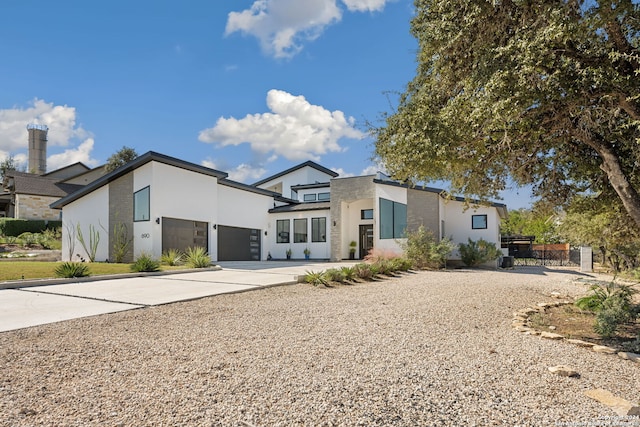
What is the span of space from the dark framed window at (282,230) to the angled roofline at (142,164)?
610cm

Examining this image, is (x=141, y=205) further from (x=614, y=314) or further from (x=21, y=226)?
(x=614, y=314)

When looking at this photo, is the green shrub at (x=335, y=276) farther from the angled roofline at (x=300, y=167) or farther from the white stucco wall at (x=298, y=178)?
the angled roofline at (x=300, y=167)

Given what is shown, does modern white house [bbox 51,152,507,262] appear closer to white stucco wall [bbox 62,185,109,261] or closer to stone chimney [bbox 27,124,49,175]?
white stucco wall [bbox 62,185,109,261]

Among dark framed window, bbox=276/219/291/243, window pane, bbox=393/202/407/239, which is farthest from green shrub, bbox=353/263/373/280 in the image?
dark framed window, bbox=276/219/291/243

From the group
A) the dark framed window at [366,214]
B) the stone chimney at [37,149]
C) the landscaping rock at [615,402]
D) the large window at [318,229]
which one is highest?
the stone chimney at [37,149]

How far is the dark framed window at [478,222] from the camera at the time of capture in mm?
20344

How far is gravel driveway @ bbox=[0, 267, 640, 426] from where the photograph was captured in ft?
9.21

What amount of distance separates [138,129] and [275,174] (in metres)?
17.5

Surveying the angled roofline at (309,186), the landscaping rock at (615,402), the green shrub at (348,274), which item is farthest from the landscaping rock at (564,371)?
the angled roofline at (309,186)

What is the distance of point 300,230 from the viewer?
2594 cm

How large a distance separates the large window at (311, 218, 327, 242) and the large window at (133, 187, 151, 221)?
34.2 feet

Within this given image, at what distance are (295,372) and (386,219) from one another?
17862 mm

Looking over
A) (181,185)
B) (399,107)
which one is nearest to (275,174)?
(181,185)

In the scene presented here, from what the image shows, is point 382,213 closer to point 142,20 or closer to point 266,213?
point 266,213
